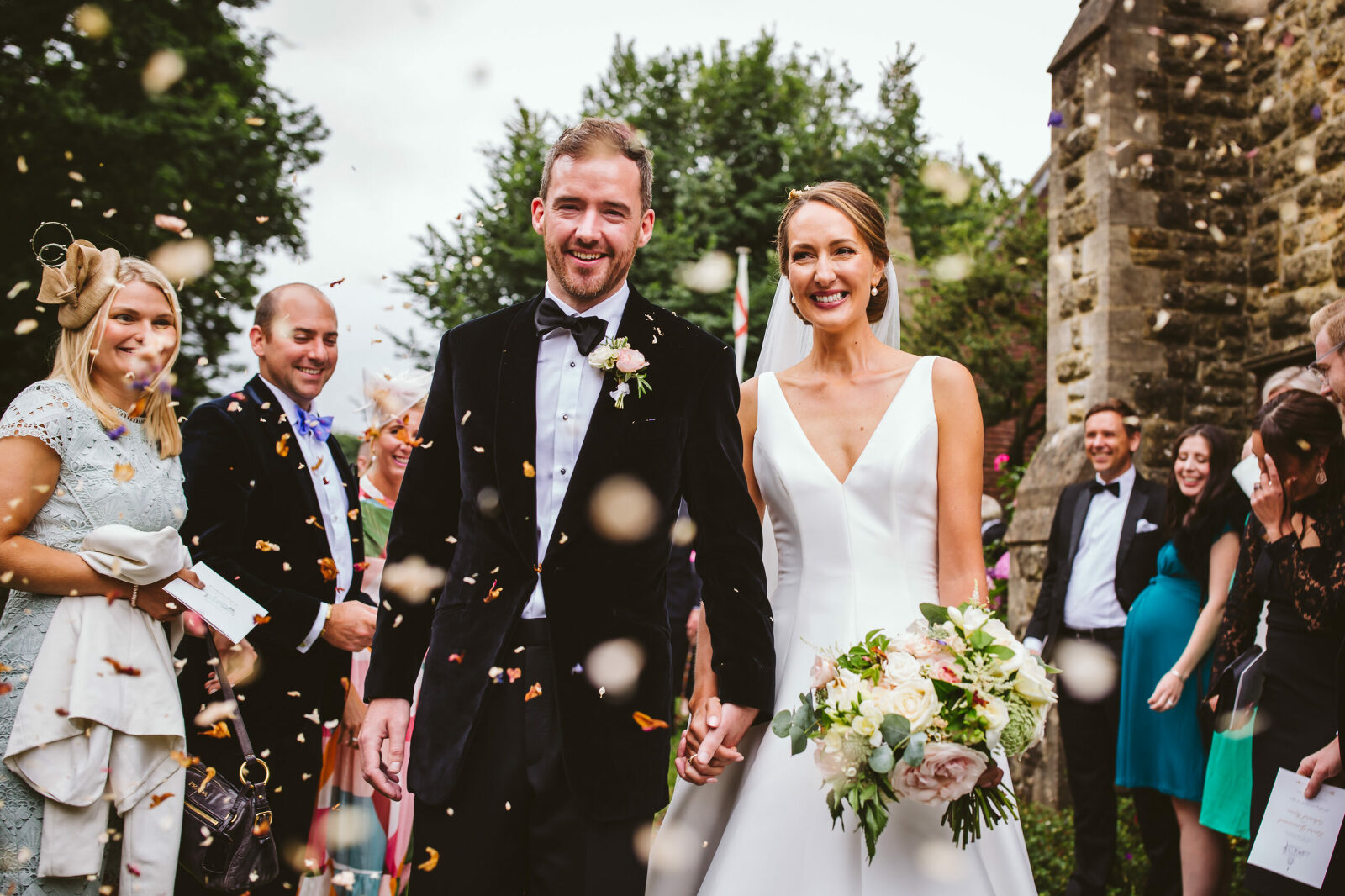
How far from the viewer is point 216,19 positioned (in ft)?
55.4

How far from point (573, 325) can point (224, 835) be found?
1789 mm

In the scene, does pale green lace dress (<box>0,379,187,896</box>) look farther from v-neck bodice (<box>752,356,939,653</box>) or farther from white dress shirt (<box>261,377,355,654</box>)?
v-neck bodice (<box>752,356,939,653</box>)

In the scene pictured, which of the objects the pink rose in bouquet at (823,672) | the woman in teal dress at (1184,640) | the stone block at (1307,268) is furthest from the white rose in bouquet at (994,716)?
the stone block at (1307,268)

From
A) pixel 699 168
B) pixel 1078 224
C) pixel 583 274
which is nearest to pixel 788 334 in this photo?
pixel 583 274

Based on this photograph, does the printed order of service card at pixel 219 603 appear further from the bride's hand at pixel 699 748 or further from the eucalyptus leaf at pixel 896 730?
the eucalyptus leaf at pixel 896 730

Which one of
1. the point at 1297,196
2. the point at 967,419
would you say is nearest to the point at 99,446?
the point at 967,419

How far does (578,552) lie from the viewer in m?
2.33

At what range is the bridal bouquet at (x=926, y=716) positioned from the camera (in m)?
2.24

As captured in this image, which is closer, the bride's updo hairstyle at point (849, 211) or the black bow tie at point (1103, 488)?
the bride's updo hairstyle at point (849, 211)

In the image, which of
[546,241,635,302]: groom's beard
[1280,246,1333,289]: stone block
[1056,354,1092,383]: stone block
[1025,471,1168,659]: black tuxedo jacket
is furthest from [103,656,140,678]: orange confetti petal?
[1280,246,1333,289]: stone block

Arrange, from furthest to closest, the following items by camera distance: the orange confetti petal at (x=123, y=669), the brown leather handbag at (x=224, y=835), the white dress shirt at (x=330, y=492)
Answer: the white dress shirt at (x=330, y=492)
the brown leather handbag at (x=224, y=835)
the orange confetti petal at (x=123, y=669)

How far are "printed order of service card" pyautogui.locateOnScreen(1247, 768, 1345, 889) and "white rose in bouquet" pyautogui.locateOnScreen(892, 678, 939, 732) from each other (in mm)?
1658

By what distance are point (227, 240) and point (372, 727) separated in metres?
16.6

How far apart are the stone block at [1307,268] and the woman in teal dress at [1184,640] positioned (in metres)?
1.84
